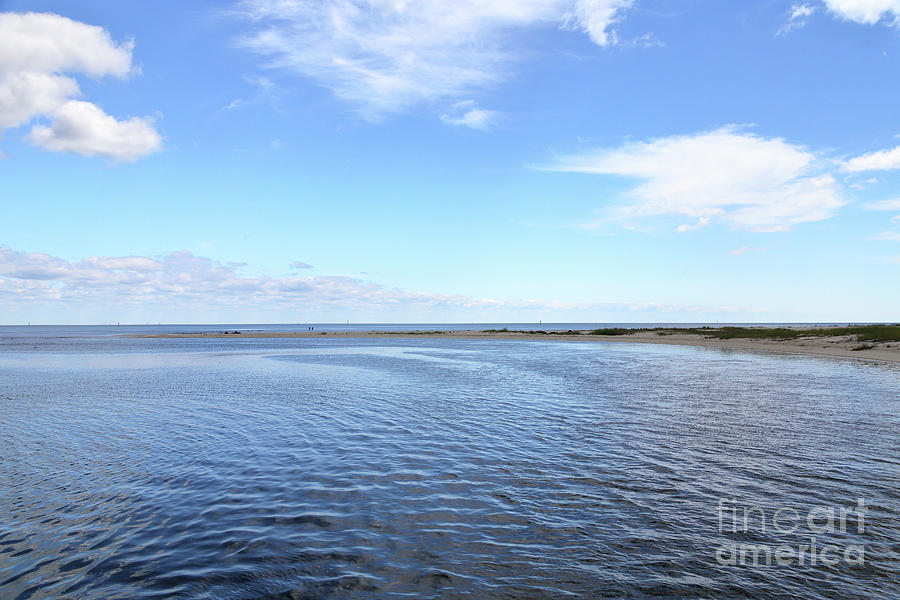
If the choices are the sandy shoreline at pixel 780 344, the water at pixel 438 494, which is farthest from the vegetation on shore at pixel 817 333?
the water at pixel 438 494

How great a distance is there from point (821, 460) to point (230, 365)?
1926 inches

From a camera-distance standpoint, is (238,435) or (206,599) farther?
(238,435)

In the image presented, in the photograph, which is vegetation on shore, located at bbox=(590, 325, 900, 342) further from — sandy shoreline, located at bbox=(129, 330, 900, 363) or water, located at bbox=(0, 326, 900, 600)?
water, located at bbox=(0, 326, 900, 600)

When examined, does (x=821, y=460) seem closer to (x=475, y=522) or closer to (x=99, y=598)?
(x=475, y=522)

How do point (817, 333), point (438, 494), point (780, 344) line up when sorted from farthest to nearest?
point (817, 333)
point (780, 344)
point (438, 494)

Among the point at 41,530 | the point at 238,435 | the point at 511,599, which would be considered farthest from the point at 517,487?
the point at 238,435

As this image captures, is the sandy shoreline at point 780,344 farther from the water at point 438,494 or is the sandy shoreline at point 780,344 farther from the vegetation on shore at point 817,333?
the water at point 438,494

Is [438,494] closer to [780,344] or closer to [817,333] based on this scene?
[780,344]

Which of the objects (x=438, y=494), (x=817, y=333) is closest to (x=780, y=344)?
(x=817, y=333)

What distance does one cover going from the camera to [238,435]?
1812 centimetres

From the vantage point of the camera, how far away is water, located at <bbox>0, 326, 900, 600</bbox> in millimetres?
7789

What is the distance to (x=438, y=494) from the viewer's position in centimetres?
1158

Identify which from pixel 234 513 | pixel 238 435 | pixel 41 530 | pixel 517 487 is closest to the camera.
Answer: pixel 41 530

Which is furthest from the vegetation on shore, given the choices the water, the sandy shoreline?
the water
